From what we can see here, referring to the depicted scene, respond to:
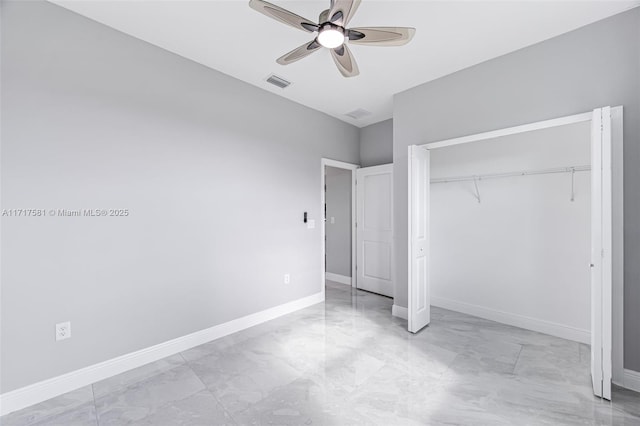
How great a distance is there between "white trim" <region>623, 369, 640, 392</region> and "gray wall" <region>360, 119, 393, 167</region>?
3414 mm

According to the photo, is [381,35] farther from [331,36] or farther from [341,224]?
[341,224]

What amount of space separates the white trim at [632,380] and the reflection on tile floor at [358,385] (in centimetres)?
8

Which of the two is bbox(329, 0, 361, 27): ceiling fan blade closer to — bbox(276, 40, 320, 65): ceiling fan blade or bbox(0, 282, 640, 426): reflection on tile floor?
bbox(276, 40, 320, 65): ceiling fan blade

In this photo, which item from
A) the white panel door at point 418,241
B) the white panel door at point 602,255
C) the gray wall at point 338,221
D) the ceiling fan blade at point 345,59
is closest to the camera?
the white panel door at point 602,255

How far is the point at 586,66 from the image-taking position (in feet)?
7.55

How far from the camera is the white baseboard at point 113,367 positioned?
190 cm

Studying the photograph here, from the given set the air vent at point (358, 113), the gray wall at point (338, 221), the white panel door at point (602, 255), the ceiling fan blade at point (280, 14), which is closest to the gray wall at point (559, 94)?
the white panel door at point (602, 255)

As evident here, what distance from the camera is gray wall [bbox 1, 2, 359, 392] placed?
6.38 ft

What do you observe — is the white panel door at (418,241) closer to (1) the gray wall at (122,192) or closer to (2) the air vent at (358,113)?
(2) the air vent at (358,113)

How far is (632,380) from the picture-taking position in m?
2.10

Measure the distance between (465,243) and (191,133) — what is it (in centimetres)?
359

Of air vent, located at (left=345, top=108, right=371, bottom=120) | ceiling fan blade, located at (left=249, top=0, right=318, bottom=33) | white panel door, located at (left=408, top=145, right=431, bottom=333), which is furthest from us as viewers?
air vent, located at (left=345, top=108, right=371, bottom=120)

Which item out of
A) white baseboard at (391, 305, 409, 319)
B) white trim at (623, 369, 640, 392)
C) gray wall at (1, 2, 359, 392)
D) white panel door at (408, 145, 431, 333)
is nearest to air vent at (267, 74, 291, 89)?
gray wall at (1, 2, 359, 392)

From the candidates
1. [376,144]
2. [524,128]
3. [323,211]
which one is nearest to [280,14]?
[524,128]
